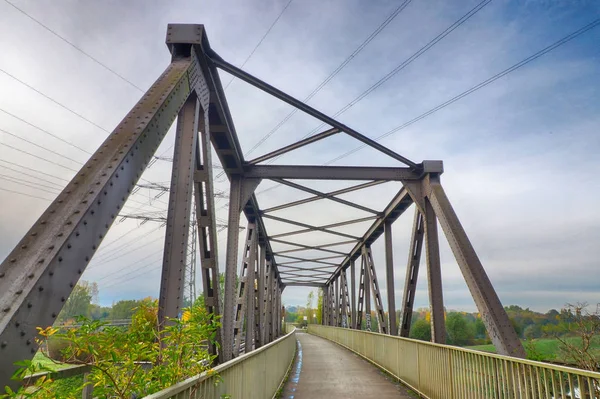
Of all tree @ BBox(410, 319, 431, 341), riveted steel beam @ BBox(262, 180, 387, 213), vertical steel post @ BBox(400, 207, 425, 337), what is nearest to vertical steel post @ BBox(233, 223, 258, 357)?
riveted steel beam @ BBox(262, 180, 387, 213)

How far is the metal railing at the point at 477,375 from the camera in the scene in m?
3.47

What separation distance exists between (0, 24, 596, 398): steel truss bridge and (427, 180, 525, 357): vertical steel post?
20mm

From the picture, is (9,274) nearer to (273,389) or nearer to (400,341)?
(273,389)

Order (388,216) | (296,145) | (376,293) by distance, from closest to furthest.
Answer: (296,145), (388,216), (376,293)

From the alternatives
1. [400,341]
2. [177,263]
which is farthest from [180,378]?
[400,341]

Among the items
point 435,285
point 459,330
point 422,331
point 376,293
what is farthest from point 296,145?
point 459,330

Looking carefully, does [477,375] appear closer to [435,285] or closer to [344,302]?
[435,285]

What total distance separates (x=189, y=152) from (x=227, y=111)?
10.4 feet

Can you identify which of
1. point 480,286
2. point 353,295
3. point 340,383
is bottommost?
point 340,383

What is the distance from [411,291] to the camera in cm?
1114

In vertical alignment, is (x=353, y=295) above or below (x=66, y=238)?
below

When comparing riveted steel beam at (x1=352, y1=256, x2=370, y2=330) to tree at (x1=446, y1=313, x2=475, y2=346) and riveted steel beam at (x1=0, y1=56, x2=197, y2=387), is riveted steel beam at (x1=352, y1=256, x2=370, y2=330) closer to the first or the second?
riveted steel beam at (x1=0, y1=56, x2=197, y2=387)

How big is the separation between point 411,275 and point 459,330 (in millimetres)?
59141

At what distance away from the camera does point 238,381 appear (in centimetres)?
427
